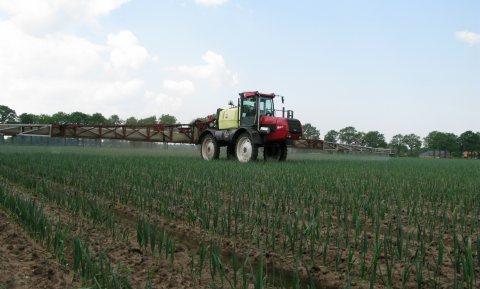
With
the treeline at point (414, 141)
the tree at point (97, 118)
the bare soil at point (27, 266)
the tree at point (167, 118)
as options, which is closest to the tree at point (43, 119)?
the tree at point (97, 118)

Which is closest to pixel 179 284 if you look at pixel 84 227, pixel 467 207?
pixel 84 227

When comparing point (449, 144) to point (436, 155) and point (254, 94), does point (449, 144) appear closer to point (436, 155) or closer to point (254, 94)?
point (436, 155)

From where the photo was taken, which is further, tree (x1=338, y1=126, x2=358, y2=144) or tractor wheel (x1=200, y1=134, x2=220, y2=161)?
tree (x1=338, y1=126, x2=358, y2=144)

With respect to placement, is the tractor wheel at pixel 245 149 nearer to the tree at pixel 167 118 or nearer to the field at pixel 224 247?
the field at pixel 224 247

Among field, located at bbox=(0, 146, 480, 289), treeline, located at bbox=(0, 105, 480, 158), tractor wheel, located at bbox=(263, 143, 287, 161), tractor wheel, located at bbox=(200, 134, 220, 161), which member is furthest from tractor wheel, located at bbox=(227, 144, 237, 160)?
treeline, located at bbox=(0, 105, 480, 158)

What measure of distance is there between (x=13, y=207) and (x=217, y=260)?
3328 mm

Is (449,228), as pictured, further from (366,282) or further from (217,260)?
(217,260)

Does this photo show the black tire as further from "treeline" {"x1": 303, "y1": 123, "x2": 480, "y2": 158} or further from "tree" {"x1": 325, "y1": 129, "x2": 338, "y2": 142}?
"tree" {"x1": 325, "y1": 129, "x2": 338, "y2": 142}

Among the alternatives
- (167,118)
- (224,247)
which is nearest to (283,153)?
(224,247)

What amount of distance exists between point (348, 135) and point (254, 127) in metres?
94.4

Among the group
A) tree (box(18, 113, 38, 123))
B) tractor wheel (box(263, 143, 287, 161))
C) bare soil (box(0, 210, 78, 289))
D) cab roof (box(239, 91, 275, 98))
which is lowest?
bare soil (box(0, 210, 78, 289))

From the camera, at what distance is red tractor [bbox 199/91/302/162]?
13711mm

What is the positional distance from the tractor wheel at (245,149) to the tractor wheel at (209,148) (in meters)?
0.99

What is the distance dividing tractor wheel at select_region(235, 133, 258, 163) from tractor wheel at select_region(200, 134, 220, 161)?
99 cm
